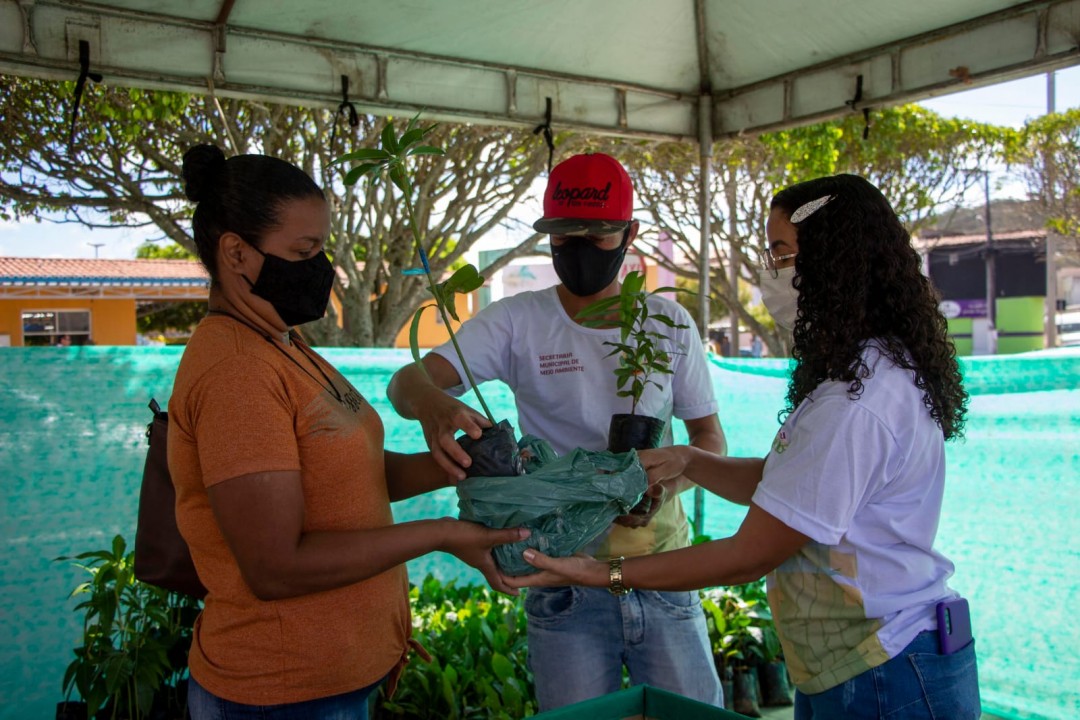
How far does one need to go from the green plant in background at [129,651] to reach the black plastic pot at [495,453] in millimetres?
1536

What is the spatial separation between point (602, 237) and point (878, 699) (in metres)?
1.12

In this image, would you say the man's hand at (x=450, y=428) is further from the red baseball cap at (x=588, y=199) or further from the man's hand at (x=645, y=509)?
the red baseball cap at (x=588, y=199)

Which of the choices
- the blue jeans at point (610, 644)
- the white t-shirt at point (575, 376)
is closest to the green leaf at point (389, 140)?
the white t-shirt at point (575, 376)

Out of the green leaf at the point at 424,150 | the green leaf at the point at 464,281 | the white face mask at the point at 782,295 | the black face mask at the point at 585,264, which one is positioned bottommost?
the white face mask at the point at 782,295

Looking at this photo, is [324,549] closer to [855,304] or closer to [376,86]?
[855,304]

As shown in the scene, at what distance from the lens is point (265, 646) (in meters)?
1.36

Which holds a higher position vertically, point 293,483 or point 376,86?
point 376,86

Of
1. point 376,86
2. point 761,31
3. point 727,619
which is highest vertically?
point 761,31

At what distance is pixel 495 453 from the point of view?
57.3 inches

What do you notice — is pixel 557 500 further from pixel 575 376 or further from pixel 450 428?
pixel 575 376

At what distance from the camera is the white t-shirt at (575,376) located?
2.00 meters

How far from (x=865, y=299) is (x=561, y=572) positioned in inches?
28.3

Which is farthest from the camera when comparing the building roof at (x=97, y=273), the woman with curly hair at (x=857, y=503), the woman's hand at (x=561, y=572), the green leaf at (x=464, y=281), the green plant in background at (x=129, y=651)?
the building roof at (x=97, y=273)

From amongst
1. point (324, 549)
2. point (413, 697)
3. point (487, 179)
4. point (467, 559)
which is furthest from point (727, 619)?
point (487, 179)
